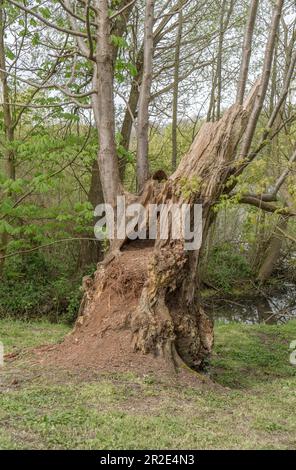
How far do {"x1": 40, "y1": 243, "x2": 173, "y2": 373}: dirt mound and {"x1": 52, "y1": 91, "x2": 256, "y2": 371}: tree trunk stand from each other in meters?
0.01

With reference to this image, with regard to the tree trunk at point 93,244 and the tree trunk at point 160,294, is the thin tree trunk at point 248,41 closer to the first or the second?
the tree trunk at point 160,294

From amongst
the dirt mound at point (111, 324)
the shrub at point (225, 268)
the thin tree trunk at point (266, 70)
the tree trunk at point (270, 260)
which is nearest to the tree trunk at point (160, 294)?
the dirt mound at point (111, 324)

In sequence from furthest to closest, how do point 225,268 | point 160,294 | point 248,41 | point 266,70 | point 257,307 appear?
1. point 225,268
2. point 257,307
3. point 248,41
4. point 266,70
5. point 160,294

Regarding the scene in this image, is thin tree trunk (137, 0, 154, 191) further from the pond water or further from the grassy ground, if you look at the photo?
the pond water

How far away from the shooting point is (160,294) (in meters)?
6.44

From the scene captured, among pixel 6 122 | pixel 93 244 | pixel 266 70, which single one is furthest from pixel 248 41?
pixel 93 244

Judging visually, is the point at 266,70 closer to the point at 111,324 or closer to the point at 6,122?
the point at 111,324

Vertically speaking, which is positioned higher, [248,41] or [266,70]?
[248,41]

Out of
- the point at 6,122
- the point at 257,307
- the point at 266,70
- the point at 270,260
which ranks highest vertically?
the point at 266,70

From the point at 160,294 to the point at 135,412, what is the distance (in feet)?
6.22

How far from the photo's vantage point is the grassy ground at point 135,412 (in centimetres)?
412

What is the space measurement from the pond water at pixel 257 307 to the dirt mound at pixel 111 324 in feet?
30.1

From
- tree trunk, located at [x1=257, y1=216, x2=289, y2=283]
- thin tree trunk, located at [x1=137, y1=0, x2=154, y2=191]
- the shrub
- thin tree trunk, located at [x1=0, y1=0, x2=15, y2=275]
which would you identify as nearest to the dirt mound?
thin tree trunk, located at [x1=137, y1=0, x2=154, y2=191]
